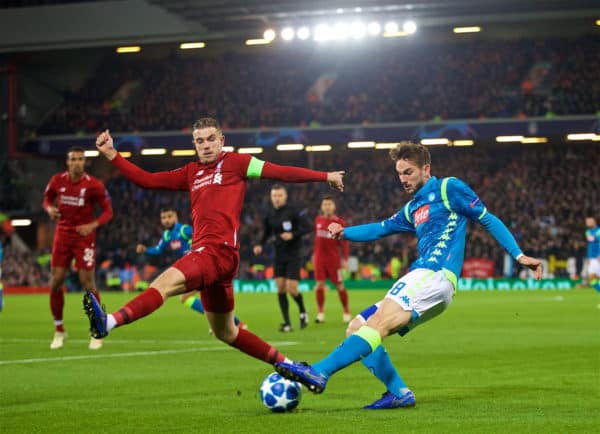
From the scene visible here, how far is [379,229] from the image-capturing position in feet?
26.5

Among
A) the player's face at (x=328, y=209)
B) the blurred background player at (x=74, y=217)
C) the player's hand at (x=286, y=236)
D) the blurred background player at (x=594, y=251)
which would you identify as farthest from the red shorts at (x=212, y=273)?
the blurred background player at (x=594, y=251)

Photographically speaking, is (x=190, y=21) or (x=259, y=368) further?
(x=190, y=21)

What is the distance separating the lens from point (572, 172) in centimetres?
4288

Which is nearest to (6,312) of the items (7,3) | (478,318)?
(478,318)

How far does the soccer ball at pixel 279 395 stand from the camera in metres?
7.46

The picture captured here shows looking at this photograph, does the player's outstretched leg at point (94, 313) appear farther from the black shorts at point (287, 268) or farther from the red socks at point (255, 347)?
the black shorts at point (287, 268)

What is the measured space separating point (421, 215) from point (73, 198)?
23.8ft

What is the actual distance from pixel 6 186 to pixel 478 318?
3121cm

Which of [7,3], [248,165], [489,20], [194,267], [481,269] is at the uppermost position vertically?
[7,3]

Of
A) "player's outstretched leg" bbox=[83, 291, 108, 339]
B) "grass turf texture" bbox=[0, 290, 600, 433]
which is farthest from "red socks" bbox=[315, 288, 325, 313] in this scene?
"player's outstretched leg" bbox=[83, 291, 108, 339]

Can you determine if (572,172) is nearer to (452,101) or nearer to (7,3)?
(452,101)

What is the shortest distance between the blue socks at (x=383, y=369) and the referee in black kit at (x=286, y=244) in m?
9.61

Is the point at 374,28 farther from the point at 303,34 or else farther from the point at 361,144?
the point at 361,144

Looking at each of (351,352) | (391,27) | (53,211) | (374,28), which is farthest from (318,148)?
(351,352)
